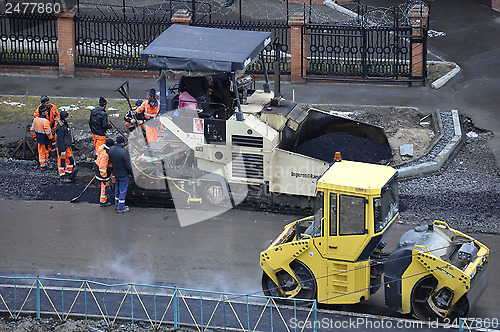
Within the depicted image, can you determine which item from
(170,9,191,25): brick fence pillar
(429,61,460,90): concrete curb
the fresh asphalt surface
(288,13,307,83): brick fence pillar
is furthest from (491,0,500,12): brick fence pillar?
(170,9,191,25): brick fence pillar

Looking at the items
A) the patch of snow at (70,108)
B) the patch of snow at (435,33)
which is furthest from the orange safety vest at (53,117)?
the patch of snow at (435,33)

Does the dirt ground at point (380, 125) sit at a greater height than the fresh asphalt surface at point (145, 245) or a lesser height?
greater

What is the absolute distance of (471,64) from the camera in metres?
23.0

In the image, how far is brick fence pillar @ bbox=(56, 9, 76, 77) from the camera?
22.5m

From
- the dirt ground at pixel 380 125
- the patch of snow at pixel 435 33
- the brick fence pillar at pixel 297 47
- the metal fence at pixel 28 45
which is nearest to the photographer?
the dirt ground at pixel 380 125

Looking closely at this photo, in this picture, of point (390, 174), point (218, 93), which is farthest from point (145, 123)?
point (390, 174)

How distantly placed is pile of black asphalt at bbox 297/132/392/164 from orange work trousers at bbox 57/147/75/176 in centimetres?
461

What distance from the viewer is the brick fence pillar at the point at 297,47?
72.4 feet

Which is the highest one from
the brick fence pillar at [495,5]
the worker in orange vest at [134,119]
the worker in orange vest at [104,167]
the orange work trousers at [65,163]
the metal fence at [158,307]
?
the brick fence pillar at [495,5]

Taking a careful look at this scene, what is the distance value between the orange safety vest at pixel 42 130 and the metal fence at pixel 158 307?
5296mm

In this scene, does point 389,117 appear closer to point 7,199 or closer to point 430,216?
point 430,216

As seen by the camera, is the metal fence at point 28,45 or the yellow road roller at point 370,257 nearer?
the yellow road roller at point 370,257

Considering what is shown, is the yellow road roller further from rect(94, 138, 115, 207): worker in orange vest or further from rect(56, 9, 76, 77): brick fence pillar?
rect(56, 9, 76, 77): brick fence pillar

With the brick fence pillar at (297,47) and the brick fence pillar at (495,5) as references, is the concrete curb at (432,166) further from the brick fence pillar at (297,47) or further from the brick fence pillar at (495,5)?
the brick fence pillar at (495,5)
